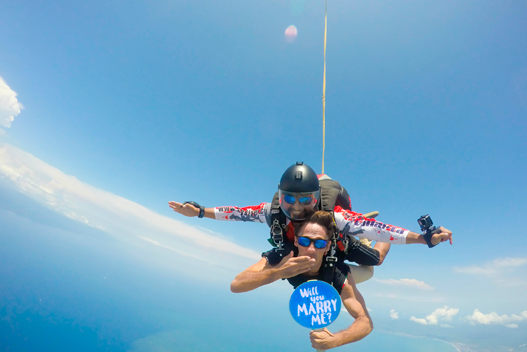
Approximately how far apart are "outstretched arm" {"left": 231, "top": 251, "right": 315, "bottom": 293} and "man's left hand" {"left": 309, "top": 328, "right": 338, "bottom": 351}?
514mm

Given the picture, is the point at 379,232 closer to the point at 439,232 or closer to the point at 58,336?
the point at 439,232

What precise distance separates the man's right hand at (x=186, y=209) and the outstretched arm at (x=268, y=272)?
120 centimetres

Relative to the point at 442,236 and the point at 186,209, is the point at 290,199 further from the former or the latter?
the point at 186,209

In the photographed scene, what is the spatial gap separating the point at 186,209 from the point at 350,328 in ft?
7.52

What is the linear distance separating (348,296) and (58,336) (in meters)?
141

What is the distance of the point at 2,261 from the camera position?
168 meters

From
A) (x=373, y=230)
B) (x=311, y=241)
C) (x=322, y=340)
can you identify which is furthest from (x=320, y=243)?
(x=322, y=340)

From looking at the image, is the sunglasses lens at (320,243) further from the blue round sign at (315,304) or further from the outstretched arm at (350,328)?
the outstretched arm at (350,328)

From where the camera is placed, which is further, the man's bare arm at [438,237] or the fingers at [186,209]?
the fingers at [186,209]

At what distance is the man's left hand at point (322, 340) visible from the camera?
6.13ft

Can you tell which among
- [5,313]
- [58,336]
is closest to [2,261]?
[5,313]

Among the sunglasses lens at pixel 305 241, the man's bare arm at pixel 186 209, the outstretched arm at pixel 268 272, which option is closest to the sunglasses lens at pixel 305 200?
the sunglasses lens at pixel 305 241

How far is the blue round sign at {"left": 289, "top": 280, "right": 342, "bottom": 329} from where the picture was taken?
192 cm

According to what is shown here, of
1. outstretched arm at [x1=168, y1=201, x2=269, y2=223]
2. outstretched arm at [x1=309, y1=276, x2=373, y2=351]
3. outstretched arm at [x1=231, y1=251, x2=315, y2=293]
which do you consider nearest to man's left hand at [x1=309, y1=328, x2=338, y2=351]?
outstretched arm at [x1=309, y1=276, x2=373, y2=351]
